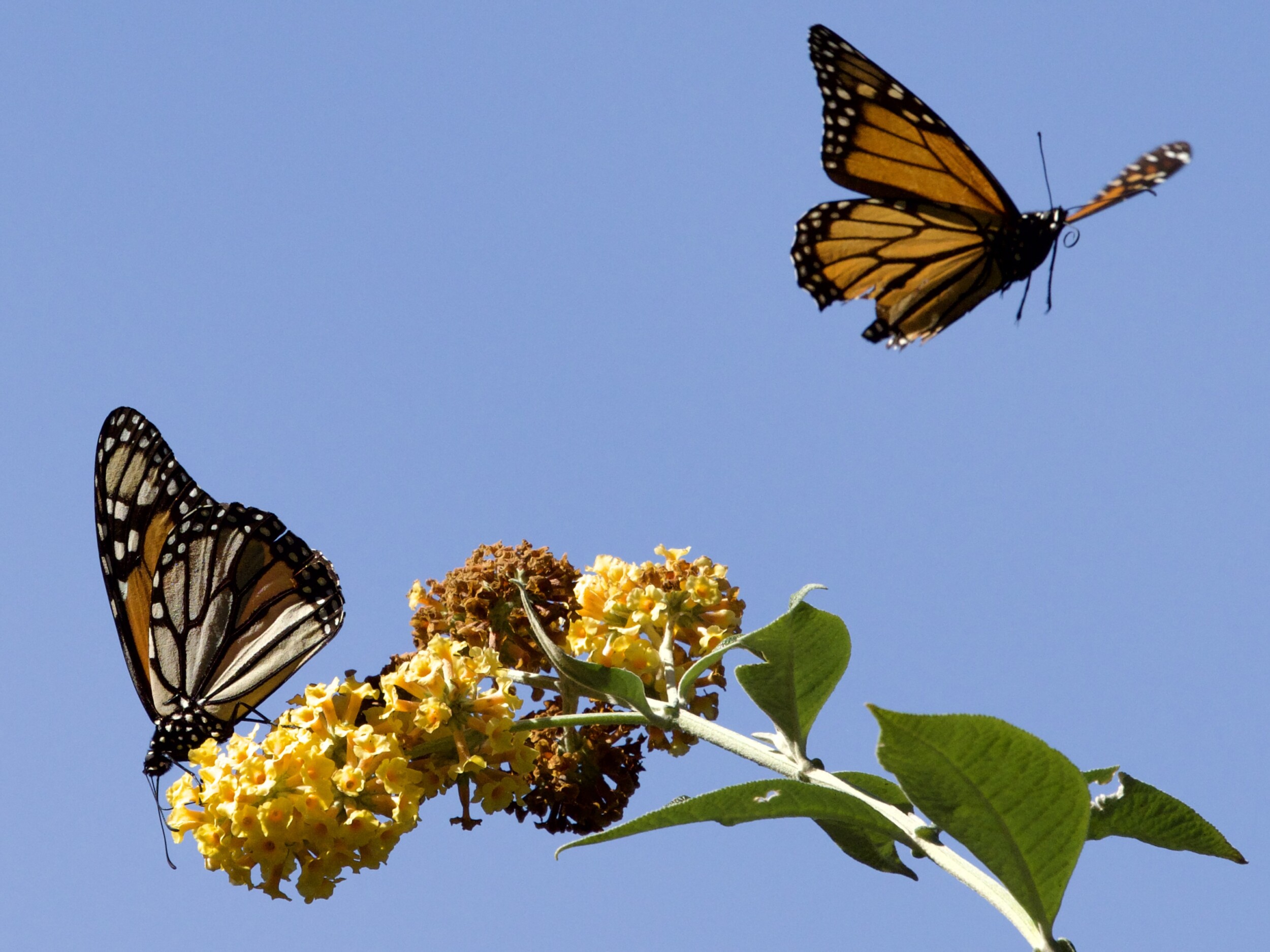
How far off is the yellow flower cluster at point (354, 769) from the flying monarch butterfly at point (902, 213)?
187cm

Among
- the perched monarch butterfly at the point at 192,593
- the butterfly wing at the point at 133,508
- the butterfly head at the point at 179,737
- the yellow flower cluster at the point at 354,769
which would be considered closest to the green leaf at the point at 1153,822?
the yellow flower cluster at the point at 354,769

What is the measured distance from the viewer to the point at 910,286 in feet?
12.9

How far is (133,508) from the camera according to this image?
15.6ft

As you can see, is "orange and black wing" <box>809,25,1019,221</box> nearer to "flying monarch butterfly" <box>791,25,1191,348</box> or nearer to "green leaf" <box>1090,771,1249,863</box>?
"flying monarch butterfly" <box>791,25,1191,348</box>

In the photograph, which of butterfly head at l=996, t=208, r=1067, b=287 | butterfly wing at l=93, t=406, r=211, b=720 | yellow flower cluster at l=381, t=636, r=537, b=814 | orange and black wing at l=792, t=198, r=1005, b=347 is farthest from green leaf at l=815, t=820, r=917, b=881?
butterfly wing at l=93, t=406, r=211, b=720

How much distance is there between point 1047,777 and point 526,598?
1.27m

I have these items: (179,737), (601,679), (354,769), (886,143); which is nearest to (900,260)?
(886,143)

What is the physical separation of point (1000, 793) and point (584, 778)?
128cm

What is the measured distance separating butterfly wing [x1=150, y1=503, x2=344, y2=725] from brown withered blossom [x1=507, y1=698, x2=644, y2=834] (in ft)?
5.20

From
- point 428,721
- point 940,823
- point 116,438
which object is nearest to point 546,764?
point 428,721

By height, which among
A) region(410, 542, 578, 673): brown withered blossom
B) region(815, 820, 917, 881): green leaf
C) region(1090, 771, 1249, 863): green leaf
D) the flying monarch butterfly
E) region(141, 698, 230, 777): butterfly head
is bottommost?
region(1090, 771, 1249, 863): green leaf

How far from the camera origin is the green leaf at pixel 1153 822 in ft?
7.35

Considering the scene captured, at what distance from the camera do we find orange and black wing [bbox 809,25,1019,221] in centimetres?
388

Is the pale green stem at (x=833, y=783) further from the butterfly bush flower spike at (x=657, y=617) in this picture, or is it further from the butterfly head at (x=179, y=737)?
the butterfly head at (x=179, y=737)
